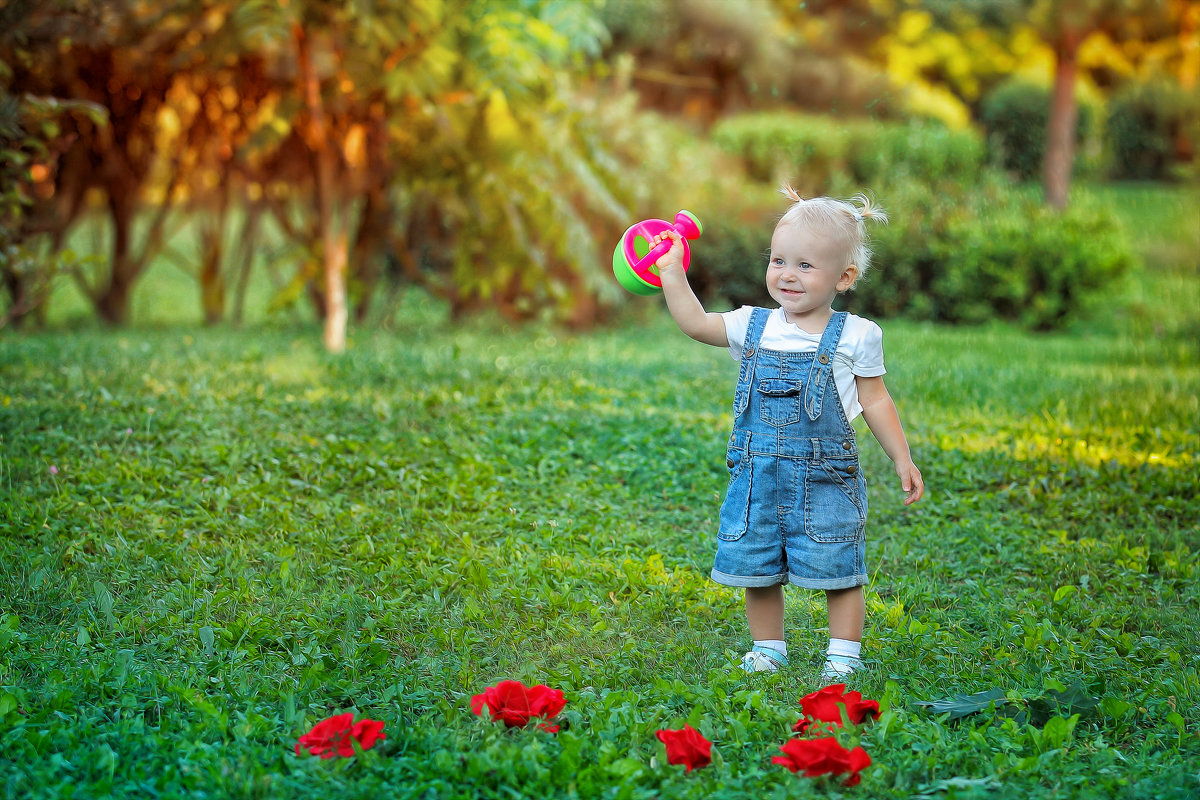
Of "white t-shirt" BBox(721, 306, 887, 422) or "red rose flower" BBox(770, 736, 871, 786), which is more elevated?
"white t-shirt" BBox(721, 306, 887, 422)

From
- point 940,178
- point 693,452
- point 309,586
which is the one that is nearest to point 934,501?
point 693,452

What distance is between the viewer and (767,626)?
3.19 metres

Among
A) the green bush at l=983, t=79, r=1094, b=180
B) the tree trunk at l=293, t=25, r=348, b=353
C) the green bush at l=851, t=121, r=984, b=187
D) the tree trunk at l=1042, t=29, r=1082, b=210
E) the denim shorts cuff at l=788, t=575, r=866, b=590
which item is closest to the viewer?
the denim shorts cuff at l=788, t=575, r=866, b=590

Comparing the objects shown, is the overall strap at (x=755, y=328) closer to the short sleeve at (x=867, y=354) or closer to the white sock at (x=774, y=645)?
the short sleeve at (x=867, y=354)

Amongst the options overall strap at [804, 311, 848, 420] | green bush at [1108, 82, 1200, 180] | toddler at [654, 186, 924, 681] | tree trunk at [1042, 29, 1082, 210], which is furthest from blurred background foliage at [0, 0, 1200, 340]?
green bush at [1108, 82, 1200, 180]

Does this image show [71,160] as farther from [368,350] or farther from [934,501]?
[934,501]

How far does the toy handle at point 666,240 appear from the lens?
3.12 meters

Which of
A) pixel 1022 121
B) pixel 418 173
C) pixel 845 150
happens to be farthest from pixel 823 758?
pixel 1022 121

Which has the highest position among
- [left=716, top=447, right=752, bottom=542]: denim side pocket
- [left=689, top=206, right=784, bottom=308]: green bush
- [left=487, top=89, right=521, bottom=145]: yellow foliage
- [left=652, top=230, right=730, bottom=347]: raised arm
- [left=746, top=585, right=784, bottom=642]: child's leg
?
[left=487, top=89, right=521, bottom=145]: yellow foliage

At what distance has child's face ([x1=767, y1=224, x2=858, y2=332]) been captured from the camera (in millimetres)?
3010

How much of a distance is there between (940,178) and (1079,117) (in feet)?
25.0

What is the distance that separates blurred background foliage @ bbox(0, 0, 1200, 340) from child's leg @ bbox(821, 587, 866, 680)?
12.3 feet

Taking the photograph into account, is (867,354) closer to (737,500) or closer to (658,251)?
(737,500)

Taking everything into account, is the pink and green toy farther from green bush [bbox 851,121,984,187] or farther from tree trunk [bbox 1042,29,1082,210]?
tree trunk [bbox 1042,29,1082,210]
